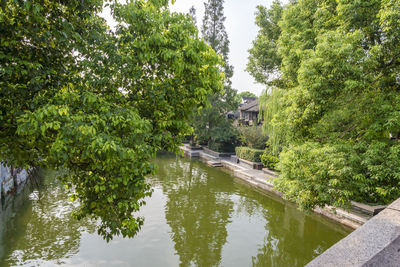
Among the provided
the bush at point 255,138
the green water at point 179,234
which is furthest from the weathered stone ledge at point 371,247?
the bush at point 255,138

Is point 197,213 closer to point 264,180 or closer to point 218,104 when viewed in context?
point 264,180

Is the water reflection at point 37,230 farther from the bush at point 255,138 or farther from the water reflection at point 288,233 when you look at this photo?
the bush at point 255,138

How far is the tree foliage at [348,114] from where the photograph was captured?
710 cm

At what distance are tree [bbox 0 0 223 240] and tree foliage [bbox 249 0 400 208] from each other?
415 cm

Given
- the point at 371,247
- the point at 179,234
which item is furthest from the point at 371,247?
the point at 179,234

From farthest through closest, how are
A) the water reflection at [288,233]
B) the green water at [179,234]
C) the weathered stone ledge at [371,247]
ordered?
the water reflection at [288,233] < the green water at [179,234] < the weathered stone ledge at [371,247]

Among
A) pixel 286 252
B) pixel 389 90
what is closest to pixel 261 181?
pixel 286 252

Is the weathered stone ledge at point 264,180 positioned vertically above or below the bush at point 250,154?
below

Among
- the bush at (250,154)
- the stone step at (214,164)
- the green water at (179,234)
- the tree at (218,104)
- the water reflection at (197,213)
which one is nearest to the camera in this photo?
the green water at (179,234)

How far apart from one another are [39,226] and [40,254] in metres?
2.08

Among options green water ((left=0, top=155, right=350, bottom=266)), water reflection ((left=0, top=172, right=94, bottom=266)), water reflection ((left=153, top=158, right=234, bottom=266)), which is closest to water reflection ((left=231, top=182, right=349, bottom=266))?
green water ((left=0, top=155, right=350, bottom=266))

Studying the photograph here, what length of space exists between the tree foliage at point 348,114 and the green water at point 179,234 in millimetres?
2128

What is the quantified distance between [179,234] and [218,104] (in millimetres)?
18418

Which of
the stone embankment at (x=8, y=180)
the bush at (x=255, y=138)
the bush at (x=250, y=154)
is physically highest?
the bush at (x=255, y=138)
